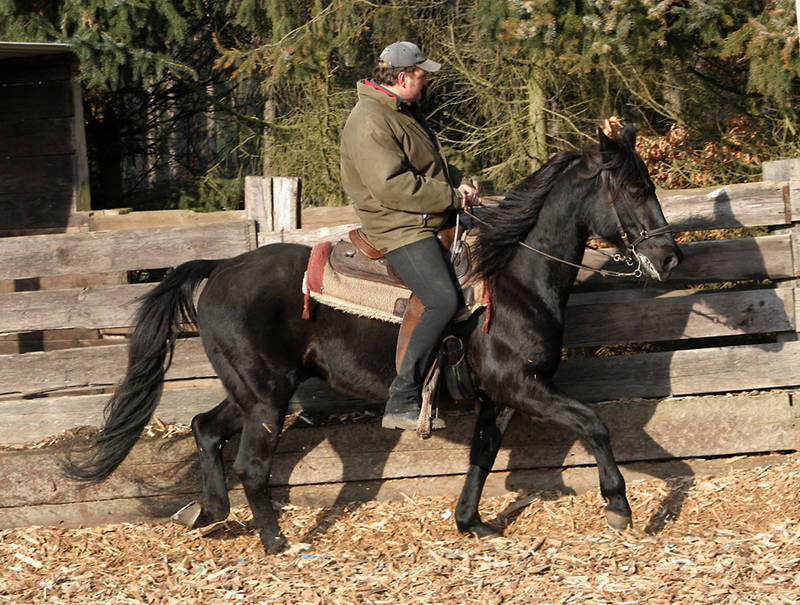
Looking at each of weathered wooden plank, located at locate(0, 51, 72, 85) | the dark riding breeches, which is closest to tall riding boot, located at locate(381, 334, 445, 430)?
the dark riding breeches

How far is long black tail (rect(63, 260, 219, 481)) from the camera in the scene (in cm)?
582

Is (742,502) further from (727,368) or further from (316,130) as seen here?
(316,130)

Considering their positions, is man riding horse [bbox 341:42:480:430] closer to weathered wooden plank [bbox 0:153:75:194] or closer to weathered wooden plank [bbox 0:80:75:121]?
weathered wooden plank [bbox 0:153:75:194]

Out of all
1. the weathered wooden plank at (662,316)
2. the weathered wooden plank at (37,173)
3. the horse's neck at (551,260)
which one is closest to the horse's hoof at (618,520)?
the horse's neck at (551,260)

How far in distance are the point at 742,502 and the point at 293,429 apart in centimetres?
312

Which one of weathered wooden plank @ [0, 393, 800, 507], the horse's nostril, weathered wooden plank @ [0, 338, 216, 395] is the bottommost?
weathered wooden plank @ [0, 393, 800, 507]

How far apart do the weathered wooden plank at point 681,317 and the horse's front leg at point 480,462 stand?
1003 mm

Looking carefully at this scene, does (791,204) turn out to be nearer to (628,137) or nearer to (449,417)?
(628,137)

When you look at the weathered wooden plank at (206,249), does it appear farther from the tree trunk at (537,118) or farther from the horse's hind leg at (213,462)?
the tree trunk at (537,118)

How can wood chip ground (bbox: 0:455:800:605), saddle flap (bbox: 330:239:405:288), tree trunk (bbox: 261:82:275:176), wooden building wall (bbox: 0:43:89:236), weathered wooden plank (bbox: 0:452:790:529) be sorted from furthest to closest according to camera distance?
tree trunk (bbox: 261:82:275:176)
wooden building wall (bbox: 0:43:89:236)
weathered wooden plank (bbox: 0:452:790:529)
saddle flap (bbox: 330:239:405:288)
wood chip ground (bbox: 0:455:800:605)

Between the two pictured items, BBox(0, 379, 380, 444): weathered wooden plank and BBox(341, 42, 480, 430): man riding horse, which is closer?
BBox(341, 42, 480, 430): man riding horse

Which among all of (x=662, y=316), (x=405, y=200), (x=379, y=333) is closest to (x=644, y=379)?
(x=662, y=316)

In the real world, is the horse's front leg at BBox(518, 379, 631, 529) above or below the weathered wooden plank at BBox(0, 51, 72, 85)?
below

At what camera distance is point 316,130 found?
10.8 m
